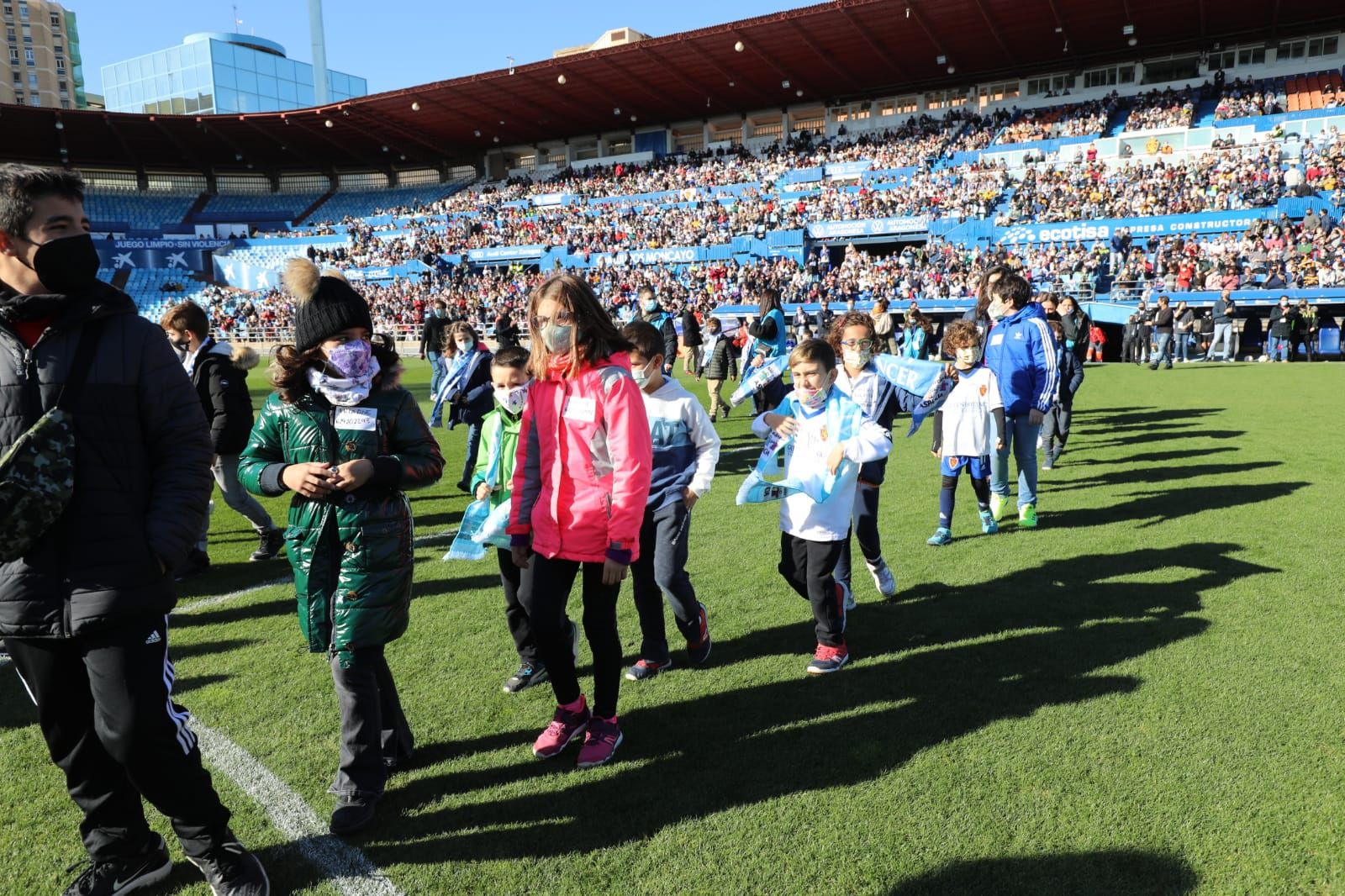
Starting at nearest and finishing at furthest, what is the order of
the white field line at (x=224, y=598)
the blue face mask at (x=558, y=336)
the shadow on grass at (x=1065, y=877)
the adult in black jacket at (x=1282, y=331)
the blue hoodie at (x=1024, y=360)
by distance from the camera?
the shadow on grass at (x=1065, y=877)
the blue face mask at (x=558, y=336)
the white field line at (x=224, y=598)
the blue hoodie at (x=1024, y=360)
the adult in black jacket at (x=1282, y=331)

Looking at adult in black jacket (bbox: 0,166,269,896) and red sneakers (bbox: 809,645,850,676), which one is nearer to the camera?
adult in black jacket (bbox: 0,166,269,896)

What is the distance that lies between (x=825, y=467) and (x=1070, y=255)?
26.2 metres

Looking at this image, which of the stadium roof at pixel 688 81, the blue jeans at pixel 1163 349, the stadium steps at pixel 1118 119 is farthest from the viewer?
the stadium roof at pixel 688 81

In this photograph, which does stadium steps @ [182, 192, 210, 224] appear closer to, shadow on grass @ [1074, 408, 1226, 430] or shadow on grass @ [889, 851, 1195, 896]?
shadow on grass @ [1074, 408, 1226, 430]

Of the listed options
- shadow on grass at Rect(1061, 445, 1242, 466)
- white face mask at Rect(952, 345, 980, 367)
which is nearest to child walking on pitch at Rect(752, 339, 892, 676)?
white face mask at Rect(952, 345, 980, 367)

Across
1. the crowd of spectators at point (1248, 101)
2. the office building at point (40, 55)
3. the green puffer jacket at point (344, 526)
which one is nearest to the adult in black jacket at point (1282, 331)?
the crowd of spectators at point (1248, 101)

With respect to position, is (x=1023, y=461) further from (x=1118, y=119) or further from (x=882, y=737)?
(x=1118, y=119)

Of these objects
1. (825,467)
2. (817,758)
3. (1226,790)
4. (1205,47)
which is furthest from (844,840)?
(1205,47)

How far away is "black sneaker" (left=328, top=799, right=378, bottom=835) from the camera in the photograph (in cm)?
276

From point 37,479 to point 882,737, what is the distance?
2928 millimetres

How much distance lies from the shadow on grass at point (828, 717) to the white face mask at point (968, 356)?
1.74 metres

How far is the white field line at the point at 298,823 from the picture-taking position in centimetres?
255

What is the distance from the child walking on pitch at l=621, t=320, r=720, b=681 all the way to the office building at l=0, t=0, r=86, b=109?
112039 mm

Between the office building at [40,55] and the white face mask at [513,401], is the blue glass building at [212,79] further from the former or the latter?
the white face mask at [513,401]
